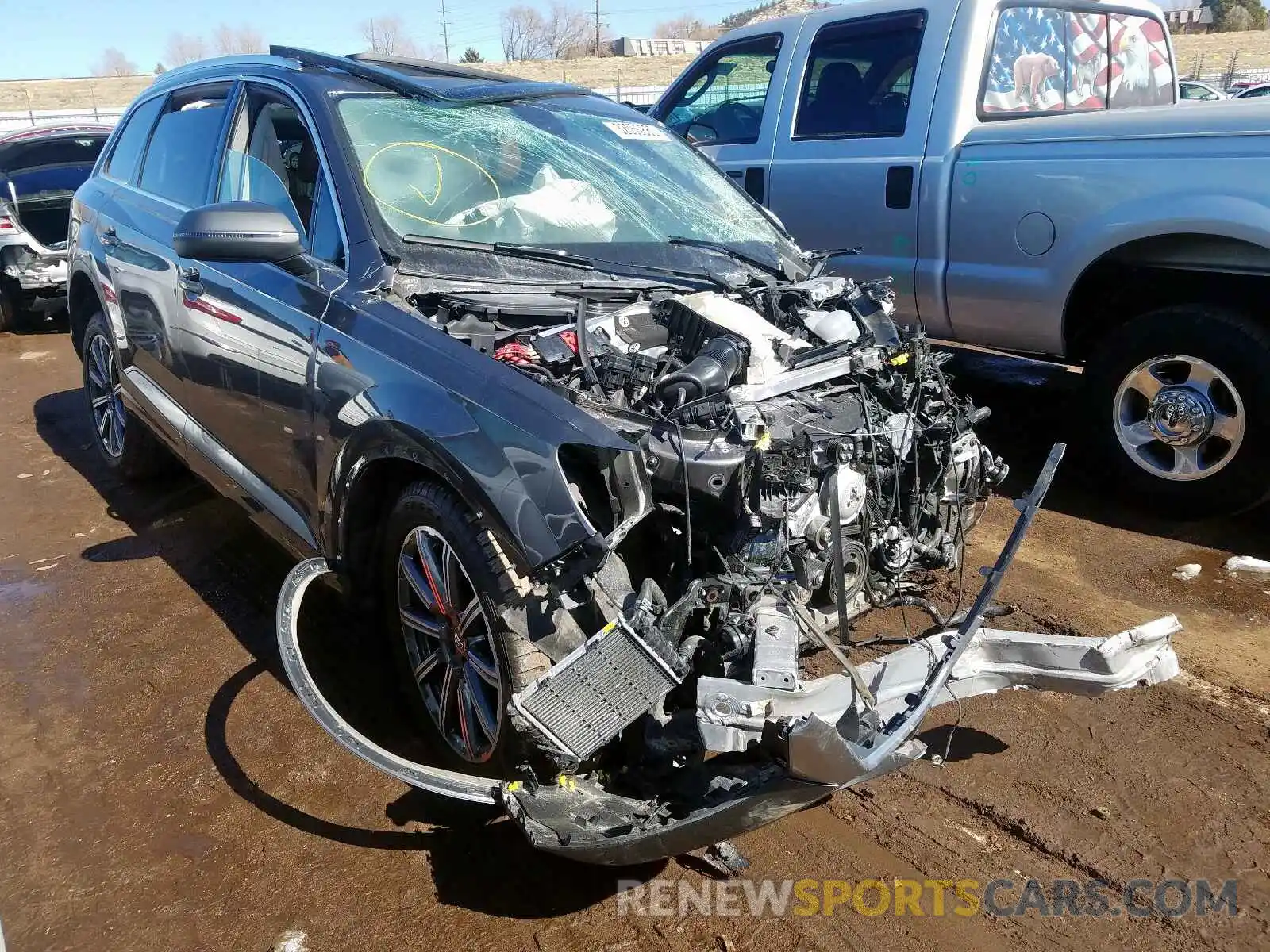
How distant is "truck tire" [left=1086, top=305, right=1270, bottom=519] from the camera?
162 inches

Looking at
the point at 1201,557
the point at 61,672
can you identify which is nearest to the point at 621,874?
the point at 61,672

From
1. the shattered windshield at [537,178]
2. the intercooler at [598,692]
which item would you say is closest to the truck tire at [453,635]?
the intercooler at [598,692]

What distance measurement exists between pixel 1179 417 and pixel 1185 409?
1.9 inches

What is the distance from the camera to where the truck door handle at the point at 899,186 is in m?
5.11

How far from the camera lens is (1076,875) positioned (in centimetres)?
246

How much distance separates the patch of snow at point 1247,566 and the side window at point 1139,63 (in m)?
2.88

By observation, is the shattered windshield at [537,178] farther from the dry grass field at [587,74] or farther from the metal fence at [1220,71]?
the dry grass field at [587,74]

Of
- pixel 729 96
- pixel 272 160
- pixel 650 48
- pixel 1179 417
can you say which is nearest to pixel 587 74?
pixel 650 48

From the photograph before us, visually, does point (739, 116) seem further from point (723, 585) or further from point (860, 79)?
point (723, 585)

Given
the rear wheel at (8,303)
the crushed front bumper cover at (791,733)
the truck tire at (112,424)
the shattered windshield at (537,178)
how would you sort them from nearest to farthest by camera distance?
the crushed front bumper cover at (791,733), the shattered windshield at (537,178), the truck tire at (112,424), the rear wheel at (8,303)

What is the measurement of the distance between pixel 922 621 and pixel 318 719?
218 centimetres

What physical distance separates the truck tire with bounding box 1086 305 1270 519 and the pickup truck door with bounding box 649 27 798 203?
2.36m

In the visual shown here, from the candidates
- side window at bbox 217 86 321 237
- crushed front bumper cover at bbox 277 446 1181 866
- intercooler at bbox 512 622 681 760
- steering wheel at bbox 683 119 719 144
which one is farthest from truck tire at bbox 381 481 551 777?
steering wheel at bbox 683 119 719 144

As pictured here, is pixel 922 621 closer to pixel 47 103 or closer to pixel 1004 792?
pixel 1004 792
